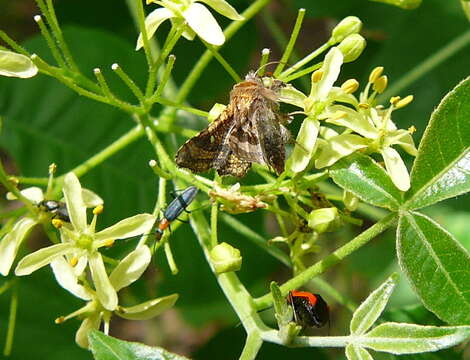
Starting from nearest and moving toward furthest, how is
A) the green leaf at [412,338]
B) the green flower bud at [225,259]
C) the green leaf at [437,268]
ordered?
1. the green leaf at [412,338]
2. the green leaf at [437,268]
3. the green flower bud at [225,259]

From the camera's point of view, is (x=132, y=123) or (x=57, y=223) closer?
(x=57, y=223)

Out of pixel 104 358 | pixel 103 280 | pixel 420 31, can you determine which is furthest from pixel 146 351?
pixel 420 31

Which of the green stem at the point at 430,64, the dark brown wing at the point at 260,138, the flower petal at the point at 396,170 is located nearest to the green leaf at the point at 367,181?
the flower petal at the point at 396,170

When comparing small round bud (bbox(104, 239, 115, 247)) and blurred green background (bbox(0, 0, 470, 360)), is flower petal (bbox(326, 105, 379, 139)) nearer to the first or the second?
small round bud (bbox(104, 239, 115, 247))

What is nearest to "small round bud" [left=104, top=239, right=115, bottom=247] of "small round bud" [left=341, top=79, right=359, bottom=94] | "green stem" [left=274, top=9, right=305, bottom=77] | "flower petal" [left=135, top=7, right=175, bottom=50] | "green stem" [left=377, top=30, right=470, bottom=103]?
"flower petal" [left=135, top=7, right=175, bottom=50]

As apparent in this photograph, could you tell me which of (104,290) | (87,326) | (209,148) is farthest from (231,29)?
(87,326)

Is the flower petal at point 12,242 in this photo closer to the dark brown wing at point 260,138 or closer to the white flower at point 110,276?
the white flower at point 110,276

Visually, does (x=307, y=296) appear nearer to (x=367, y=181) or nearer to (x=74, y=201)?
(x=367, y=181)
